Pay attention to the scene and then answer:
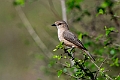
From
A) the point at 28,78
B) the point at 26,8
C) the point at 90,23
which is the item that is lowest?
the point at 28,78

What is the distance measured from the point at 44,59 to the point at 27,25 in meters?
1.32

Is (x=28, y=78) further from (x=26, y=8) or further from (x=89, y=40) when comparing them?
(x=89, y=40)

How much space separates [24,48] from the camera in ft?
55.0

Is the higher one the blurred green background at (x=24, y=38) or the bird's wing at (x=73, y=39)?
the bird's wing at (x=73, y=39)

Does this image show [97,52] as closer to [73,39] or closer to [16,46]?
[73,39]

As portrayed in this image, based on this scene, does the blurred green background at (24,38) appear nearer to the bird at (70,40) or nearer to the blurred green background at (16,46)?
the blurred green background at (16,46)

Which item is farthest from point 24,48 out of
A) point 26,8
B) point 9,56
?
point 26,8

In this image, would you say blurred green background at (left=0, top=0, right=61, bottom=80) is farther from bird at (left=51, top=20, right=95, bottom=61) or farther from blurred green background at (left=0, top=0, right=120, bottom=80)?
bird at (left=51, top=20, right=95, bottom=61)

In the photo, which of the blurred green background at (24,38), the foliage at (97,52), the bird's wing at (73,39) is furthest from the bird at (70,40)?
the blurred green background at (24,38)

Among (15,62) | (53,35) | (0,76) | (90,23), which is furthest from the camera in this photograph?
(15,62)

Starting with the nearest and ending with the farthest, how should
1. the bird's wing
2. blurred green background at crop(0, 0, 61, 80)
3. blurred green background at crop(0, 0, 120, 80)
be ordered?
the bird's wing → blurred green background at crop(0, 0, 120, 80) → blurred green background at crop(0, 0, 61, 80)

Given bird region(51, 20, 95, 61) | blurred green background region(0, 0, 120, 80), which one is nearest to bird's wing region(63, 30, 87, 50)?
bird region(51, 20, 95, 61)

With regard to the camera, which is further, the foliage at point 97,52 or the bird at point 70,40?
the bird at point 70,40

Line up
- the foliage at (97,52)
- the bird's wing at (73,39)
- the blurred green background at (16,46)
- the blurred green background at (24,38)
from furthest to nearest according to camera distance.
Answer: the blurred green background at (16,46) → the blurred green background at (24,38) → the bird's wing at (73,39) → the foliage at (97,52)
